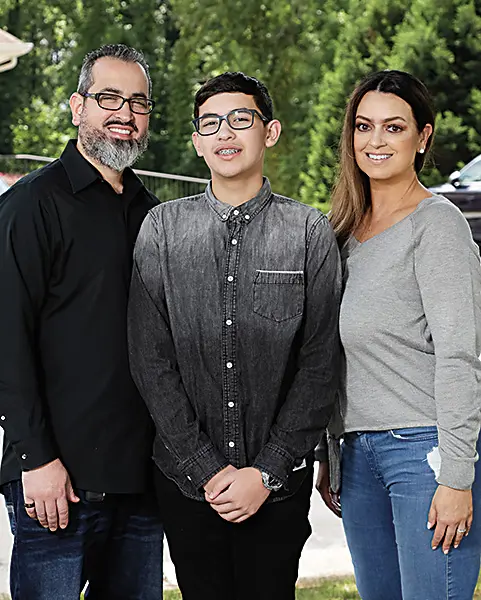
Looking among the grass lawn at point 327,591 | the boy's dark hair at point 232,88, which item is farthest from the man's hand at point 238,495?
the grass lawn at point 327,591

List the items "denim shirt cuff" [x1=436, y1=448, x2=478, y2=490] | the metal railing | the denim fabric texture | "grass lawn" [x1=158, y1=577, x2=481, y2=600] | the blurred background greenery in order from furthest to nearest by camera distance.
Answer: the metal railing, the blurred background greenery, "grass lawn" [x1=158, y1=577, x2=481, y2=600], the denim fabric texture, "denim shirt cuff" [x1=436, y1=448, x2=478, y2=490]

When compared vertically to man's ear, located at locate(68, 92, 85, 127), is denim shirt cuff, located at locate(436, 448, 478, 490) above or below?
below

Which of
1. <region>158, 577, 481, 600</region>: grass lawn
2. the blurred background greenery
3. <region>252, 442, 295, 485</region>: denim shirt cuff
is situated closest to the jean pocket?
<region>252, 442, 295, 485</region>: denim shirt cuff

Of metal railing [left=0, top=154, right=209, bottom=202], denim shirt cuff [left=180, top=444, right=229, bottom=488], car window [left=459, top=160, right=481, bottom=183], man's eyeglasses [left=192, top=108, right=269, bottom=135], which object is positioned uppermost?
man's eyeglasses [left=192, top=108, right=269, bottom=135]

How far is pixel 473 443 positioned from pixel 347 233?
1.90 ft

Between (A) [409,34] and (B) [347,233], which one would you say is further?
(A) [409,34]

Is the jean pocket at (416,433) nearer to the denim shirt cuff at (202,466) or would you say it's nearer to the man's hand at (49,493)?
the denim shirt cuff at (202,466)

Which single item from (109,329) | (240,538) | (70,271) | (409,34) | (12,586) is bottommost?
Answer: (12,586)

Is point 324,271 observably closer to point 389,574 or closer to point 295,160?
point 389,574

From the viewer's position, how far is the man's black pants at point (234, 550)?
2145 mm

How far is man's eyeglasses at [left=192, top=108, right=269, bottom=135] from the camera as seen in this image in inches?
83.4

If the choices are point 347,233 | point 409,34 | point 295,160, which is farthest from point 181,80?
point 347,233

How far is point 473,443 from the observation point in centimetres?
200

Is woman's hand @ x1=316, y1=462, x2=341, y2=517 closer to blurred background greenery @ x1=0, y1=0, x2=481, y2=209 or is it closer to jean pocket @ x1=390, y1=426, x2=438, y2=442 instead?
jean pocket @ x1=390, y1=426, x2=438, y2=442
